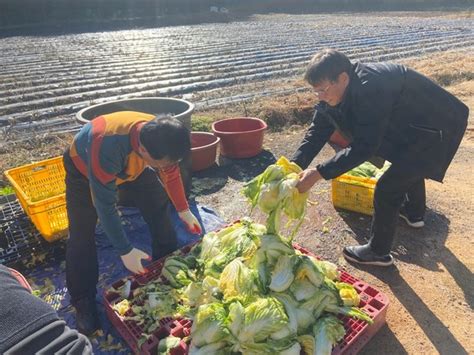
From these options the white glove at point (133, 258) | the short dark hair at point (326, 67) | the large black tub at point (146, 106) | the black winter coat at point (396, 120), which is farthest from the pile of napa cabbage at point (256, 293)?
the large black tub at point (146, 106)

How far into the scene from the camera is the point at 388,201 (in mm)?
4137

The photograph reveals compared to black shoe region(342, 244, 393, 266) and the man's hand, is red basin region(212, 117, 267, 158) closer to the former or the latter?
black shoe region(342, 244, 393, 266)

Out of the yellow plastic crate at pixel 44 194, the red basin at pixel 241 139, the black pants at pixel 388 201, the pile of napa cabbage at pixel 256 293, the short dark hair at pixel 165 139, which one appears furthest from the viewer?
the red basin at pixel 241 139

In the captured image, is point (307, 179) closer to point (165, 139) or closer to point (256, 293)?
point (256, 293)

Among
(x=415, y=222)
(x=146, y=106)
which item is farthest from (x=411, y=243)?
(x=146, y=106)

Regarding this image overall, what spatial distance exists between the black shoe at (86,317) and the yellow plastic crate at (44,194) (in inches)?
51.9

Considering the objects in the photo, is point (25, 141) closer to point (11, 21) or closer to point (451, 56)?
point (451, 56)

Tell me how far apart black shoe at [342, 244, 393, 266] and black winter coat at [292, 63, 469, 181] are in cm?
109

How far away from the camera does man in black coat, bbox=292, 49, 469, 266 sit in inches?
139

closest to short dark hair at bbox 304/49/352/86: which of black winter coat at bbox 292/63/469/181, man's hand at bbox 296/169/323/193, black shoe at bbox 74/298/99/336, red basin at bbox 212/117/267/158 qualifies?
black winter coat at bbox 292/63/469/181

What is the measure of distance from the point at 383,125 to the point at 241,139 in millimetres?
3852

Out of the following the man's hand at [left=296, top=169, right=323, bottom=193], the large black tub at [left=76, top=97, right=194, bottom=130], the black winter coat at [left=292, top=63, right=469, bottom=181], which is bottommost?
the large black tub at [left=76, top=97, right=194, bottom=130]

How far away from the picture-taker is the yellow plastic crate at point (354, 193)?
530 centimetres

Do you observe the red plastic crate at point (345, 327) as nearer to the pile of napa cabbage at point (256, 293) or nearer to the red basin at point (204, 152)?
the pile of napa cabbage at point (256, 293)
